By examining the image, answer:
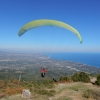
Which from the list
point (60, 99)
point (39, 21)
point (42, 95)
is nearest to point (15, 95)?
point (42, 95)

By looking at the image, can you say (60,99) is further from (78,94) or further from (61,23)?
(61,23)

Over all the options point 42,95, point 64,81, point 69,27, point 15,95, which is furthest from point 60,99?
point 64,81

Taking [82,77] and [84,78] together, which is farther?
[82,77]

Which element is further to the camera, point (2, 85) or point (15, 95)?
point (2, 85)

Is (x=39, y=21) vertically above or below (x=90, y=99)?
above

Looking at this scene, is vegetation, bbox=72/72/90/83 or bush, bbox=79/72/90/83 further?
vegetation, bbox=72/72/90/83

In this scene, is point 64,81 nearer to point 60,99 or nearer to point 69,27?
point 60,99

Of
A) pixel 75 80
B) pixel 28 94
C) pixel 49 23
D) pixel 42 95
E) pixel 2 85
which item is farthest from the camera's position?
pixel 75 80

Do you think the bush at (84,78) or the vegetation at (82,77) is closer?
the bush at (84,78)

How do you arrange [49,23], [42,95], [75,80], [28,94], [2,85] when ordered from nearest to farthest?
[49,23] < [28,94] < [42,95] < [2,85] < [75,80]
